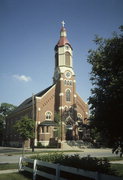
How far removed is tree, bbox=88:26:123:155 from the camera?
297 inches

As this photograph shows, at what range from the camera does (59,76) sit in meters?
52.3

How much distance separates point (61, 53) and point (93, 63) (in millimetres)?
45130

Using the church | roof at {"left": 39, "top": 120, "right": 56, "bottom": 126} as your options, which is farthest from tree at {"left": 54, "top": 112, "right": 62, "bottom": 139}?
roof at {"left": 39, "top": 120, "right": 56, "bottom": 126}

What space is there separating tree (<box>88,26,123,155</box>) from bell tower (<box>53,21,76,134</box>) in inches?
1578

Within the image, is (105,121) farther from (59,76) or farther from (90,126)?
(59,76)

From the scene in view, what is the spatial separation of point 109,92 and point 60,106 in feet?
136

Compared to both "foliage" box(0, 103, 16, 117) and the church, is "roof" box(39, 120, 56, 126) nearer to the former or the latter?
the church

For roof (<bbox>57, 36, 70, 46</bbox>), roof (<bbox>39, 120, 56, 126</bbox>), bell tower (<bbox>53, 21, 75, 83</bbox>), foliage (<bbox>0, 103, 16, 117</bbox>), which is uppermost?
roof (<bbox>57, 36, 70, 46</bbox>)

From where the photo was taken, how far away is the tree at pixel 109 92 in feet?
24.7

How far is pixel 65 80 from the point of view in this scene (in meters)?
52.2

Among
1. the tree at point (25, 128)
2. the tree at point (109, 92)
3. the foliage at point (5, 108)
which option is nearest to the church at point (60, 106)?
the tree at point (25, 128)

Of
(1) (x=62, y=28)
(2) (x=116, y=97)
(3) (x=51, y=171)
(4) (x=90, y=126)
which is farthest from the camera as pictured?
(1) (x=62, y=28)

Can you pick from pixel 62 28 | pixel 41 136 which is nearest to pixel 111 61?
pixel 41 136

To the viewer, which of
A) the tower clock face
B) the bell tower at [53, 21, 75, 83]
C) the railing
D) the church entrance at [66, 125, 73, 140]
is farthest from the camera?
the bell tower at [53, 21, 75, 83]
